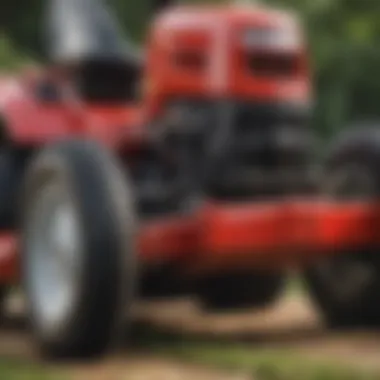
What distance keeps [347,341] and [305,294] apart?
5.91ft

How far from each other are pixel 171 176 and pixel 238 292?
1033 mm

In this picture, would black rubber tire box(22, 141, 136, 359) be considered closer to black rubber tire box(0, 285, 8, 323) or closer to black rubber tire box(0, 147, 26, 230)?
black rubber tire box(0, 147, 26, 230)

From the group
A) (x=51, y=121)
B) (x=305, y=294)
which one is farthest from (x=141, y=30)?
(x=51, y=121)

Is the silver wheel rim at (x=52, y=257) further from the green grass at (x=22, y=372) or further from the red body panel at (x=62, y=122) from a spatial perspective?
the red body panel at (x=62, y=122)

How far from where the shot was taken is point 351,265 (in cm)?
705

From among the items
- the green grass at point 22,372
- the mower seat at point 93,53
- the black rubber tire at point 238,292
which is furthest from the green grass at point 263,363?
the mower seat at point 93,53

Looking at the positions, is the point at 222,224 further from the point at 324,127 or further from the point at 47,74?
the point at 324,127

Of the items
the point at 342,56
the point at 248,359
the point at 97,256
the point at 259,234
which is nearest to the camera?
the point at 248,359

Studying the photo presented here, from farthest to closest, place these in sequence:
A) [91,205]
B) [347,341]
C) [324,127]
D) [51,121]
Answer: [324,127], [51,121], [347,341], [91,205]

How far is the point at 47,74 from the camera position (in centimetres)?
731

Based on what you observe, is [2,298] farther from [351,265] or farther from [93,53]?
[351,265]

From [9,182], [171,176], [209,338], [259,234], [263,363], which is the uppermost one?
[9,182]

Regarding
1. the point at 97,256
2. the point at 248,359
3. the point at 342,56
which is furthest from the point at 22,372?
the point at 342,56

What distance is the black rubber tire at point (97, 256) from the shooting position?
6.06 meters
